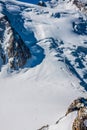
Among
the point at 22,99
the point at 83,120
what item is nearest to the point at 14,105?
the point at 22,99

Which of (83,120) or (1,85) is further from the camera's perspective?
(1,85)

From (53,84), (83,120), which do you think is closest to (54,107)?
(53,84)

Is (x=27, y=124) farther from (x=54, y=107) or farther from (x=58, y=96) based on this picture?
(x=58, y=96)

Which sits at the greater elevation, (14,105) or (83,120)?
(83,120)

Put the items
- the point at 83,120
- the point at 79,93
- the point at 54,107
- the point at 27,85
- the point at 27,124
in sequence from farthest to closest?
the point at 27,85
the point at 79,93
the point at 54,107
the point at 27,124
the point at 83,120

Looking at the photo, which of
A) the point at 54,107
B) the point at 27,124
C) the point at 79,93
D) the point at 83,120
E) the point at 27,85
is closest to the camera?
the point at 83,120

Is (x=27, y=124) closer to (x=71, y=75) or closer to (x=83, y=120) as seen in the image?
(x=71, y=75)

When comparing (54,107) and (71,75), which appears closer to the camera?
(54,107)

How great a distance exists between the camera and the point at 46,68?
199 metres

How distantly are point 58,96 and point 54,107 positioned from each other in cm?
1329

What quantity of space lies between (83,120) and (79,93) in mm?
112369

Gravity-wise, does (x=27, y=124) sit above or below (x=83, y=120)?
below

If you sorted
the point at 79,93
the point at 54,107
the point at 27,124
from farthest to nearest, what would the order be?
the point at 79,93 < the point at 54,107 < the point at 27,124

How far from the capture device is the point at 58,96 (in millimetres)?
176625
